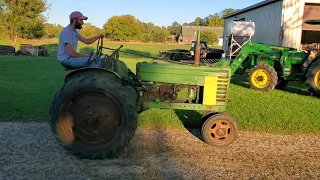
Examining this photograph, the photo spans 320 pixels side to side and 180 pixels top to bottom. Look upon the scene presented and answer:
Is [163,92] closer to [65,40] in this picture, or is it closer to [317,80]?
[65,40]

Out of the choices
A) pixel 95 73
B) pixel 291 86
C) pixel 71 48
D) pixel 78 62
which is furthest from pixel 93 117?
pixel 291 86

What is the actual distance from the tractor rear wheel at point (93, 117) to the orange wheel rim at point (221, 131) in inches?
53.1

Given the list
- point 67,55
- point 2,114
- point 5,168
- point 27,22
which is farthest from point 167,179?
point 27,22

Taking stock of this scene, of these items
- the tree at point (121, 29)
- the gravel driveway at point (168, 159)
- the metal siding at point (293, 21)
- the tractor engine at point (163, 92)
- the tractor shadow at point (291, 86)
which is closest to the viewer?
the gravel driveway at point (168, 159)

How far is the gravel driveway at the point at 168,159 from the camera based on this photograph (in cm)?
430

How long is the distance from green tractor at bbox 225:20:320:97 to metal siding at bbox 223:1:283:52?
801 cm

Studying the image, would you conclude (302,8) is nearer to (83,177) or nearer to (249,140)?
(249,140)

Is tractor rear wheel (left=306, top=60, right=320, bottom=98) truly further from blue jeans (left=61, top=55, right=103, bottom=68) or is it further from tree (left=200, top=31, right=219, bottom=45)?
tree (left=200, top=31, right=219, bottom=45)

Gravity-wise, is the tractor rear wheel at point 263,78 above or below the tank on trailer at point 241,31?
below

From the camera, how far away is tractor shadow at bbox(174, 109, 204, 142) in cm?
629

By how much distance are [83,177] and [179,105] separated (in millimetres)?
1991

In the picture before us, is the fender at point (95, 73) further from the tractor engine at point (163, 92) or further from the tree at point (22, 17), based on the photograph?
the tree at point (22, 17)

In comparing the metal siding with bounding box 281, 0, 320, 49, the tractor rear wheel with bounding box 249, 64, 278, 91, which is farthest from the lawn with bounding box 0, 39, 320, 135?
the metal siding with bounding box 281, 0, 320, 49

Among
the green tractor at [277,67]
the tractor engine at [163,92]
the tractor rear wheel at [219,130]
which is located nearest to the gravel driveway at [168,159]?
the tractor rear wheel at [219,130]
